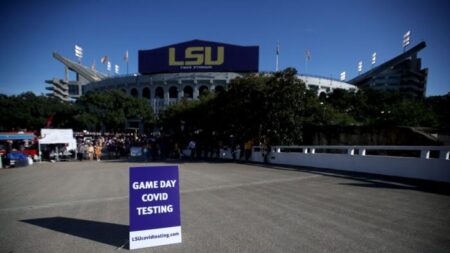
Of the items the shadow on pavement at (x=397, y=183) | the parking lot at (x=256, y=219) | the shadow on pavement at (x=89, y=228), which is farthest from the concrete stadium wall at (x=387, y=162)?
the shadow on pavement at (x=89, y=228)

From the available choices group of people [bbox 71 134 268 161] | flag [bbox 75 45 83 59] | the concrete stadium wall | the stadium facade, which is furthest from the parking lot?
flag [bbox 75 45 83 59]

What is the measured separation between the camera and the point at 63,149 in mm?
22875

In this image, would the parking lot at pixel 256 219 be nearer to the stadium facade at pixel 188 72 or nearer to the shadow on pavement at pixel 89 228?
the shadow on pavement at pixel 89 228

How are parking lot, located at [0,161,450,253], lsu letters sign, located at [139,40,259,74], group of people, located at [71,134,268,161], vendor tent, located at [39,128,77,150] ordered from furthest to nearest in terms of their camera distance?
lsu letters sign, located at [139,40,259,74] → vendor tent, located at [39,128,77,150] → group of people, located at [71,134,268,161] → parking lot, located at [0,161,450,253]

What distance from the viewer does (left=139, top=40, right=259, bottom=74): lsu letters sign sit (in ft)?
174

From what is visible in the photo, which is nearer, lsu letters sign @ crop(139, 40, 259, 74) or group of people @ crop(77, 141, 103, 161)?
group of people @ crop(77, 141, 103, 161)

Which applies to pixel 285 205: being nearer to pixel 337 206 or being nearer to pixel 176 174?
pixel 337 206

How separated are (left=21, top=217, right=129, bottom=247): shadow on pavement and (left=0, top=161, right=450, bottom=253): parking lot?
2 cm

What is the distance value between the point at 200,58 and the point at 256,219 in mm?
52780

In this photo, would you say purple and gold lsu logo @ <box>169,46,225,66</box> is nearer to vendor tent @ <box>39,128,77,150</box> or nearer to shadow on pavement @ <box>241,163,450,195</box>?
vendor tent @ <box>39,128,77,150</box>

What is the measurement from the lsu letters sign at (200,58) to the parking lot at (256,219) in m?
47.1

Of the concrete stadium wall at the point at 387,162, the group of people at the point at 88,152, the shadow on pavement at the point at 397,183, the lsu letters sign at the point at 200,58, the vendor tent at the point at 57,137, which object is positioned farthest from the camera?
the lsu letters sign at the point at 200,58

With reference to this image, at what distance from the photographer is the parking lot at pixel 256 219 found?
13.1 ft

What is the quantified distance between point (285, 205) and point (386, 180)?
511 cm
